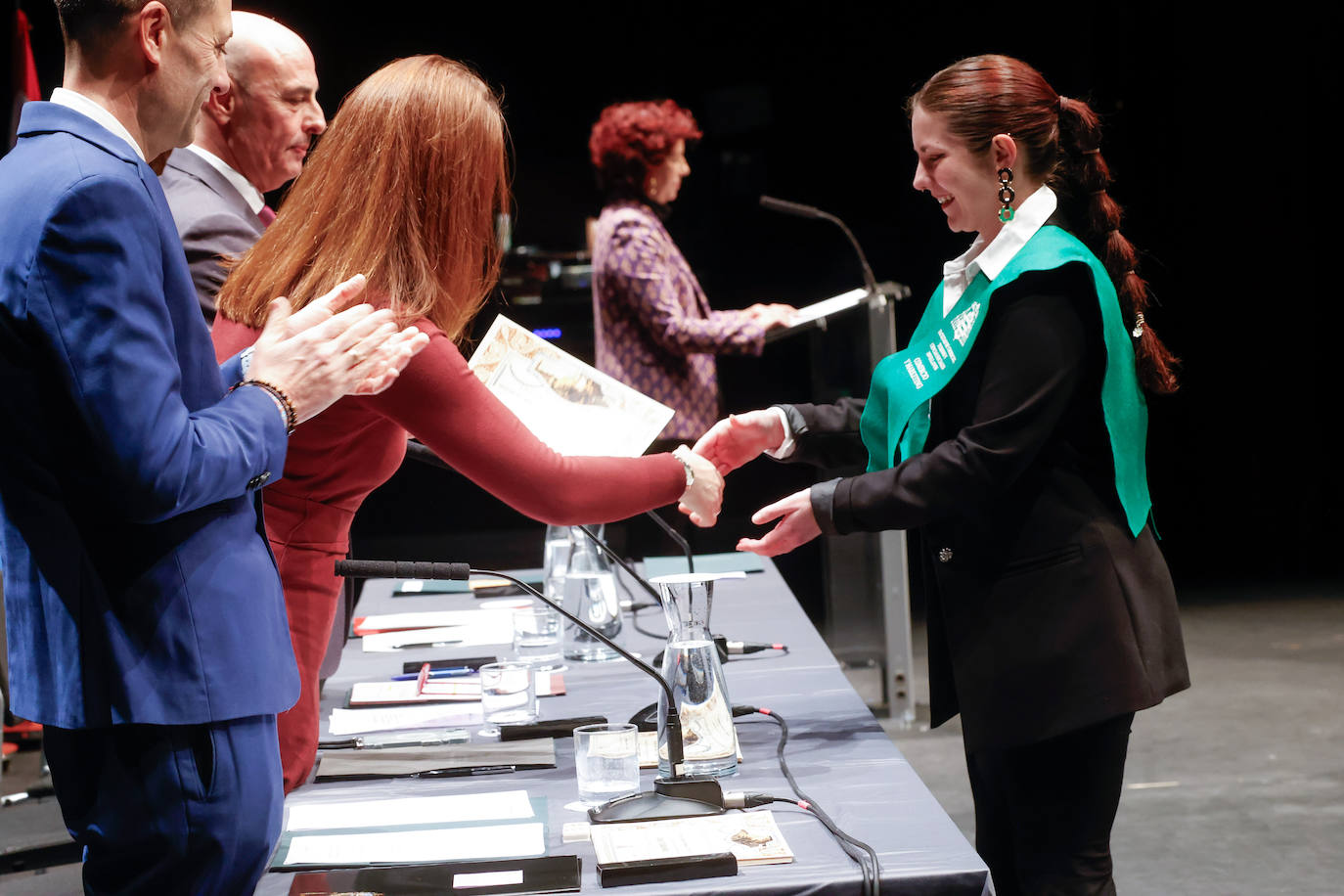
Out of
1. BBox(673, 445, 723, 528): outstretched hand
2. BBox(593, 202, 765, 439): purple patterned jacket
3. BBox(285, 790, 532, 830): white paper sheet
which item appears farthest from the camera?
BBox(593, 202, 765, 439): purple patterned jacket

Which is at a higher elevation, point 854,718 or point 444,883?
point 444,883

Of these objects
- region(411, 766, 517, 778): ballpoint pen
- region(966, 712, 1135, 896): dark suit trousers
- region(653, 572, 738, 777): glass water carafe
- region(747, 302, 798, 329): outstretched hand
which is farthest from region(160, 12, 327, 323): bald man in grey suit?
region(747, 302, 798, 329): outstretched hand

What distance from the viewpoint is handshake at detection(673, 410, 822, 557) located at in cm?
173

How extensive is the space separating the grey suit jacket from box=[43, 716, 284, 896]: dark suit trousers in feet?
3.53

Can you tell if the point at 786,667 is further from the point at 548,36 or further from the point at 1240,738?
the point at 548,36

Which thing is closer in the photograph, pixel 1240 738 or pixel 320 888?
pixel 320 888

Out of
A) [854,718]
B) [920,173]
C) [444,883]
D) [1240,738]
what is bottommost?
[1240,738]

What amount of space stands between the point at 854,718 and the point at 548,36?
5.51 metres

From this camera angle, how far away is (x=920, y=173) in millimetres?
1779

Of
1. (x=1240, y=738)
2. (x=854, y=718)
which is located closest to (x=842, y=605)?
(x=1240, y=738)

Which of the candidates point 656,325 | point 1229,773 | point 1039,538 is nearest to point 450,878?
point 1039,538

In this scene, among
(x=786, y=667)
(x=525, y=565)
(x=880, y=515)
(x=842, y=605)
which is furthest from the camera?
(x=525, y=565)

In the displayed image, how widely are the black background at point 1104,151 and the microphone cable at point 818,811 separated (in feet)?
13.7

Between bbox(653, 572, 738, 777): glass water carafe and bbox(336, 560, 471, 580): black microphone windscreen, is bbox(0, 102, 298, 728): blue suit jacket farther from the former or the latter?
bbox(653, 572, 738, 777): glass water carafe
